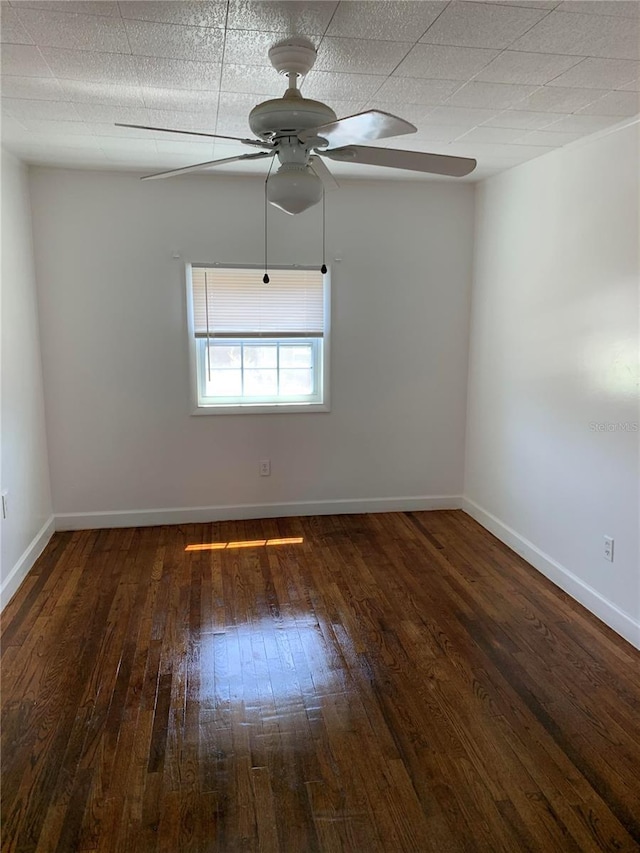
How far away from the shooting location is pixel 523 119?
8.84 feet

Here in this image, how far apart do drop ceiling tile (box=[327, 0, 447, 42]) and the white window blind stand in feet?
7.50

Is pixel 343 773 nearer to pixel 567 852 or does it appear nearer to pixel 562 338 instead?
pixel 567 852

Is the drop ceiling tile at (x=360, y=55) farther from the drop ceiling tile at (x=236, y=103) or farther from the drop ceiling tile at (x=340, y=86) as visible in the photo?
the drop ceiling tile at (x=236, y=103)

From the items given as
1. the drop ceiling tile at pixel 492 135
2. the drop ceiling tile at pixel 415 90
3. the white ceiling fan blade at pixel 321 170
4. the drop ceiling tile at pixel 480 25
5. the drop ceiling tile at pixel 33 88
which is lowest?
the white ceiling fan blade at pixel 321 170

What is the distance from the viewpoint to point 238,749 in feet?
6.68

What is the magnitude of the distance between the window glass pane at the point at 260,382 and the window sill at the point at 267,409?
0.10m

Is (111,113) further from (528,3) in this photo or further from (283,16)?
(528,3)

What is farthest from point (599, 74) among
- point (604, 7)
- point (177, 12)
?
point (177, 12)

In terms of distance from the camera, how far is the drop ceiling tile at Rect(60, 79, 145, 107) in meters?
2.26

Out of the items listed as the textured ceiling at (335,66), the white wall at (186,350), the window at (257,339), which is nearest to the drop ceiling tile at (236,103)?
the textured ceiling at (335,66)

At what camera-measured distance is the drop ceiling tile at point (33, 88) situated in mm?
2213

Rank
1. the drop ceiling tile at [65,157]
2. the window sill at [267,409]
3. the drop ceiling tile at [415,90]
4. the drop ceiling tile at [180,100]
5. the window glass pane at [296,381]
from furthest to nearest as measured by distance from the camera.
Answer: the window glass pane at [296,381] → the window sill at [267,409] → the drop ceiling tile at [65,157] → the drop ceiling tile at [180,100] → the drop ceiling tile at [415,90]

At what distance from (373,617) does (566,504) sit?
1294 millimetres

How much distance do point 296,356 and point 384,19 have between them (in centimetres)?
263
